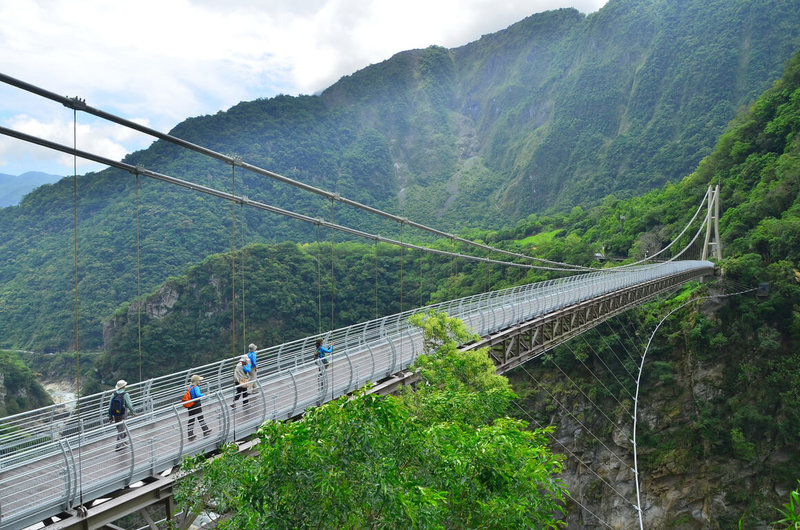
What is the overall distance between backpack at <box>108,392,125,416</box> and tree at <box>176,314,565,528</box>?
171cm

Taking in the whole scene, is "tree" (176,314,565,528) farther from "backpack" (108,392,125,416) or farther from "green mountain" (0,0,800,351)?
"green mountain" (0,0,800,351)

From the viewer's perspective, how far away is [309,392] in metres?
8.87

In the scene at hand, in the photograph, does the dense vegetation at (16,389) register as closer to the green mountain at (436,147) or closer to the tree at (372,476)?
the green mountain at (436,147)

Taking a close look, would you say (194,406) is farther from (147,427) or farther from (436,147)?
(436,147)

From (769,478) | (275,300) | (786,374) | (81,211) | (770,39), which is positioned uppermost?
(770,39)

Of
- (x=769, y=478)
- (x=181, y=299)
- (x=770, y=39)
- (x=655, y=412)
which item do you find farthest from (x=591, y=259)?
(x=770, y=39)

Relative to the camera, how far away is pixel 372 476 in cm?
451

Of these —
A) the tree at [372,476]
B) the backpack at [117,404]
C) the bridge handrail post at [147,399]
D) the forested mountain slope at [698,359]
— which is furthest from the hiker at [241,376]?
the forested mountain slope at [698,359]

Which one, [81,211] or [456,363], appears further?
[81,211]

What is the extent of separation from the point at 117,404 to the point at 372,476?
4.37 metres

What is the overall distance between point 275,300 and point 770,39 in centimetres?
9114

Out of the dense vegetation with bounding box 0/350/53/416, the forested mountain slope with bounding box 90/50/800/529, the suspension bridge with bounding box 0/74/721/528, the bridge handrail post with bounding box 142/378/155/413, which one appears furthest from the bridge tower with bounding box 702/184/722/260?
the dense vegetation with bounding box 0/350/53/416

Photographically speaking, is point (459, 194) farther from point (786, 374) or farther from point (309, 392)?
point (309, 392)

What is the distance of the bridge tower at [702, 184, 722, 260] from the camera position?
39.6m
